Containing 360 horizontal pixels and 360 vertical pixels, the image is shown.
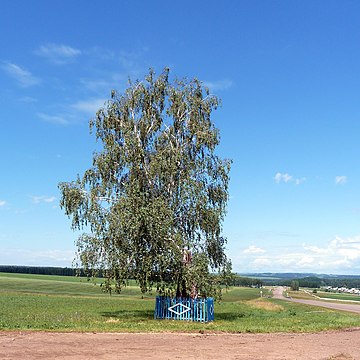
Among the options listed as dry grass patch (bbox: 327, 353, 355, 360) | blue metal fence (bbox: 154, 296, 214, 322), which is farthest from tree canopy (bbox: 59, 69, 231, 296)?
dry grass patch (bbox: 327, 353, 355, 360)

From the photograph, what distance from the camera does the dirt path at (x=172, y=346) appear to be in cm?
1817

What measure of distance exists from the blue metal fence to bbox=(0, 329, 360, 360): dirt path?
7678mm

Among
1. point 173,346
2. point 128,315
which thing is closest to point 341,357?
point 173,346

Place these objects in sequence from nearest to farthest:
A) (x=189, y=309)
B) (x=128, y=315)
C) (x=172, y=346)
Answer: (x=172, y=346) < (x=189, y=309) < (x=128, y=315)

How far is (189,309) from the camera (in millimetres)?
33688

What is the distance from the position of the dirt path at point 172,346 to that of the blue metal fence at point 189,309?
25.2ft

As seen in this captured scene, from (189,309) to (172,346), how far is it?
12936 mm

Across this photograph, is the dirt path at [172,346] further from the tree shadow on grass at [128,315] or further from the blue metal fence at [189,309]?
the tree shadow on grass at [128,315]

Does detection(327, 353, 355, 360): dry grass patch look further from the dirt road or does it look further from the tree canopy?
the tree canopy

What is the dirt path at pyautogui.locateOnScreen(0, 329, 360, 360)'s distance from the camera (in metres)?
18.2

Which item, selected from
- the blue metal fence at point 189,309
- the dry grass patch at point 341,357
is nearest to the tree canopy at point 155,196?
the blue metal fence at point 189,309

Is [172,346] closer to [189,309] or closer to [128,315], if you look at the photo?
[189,309]

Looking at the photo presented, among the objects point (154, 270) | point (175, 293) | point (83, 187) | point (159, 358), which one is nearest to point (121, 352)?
point (159, 358)

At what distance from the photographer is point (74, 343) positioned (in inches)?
821
